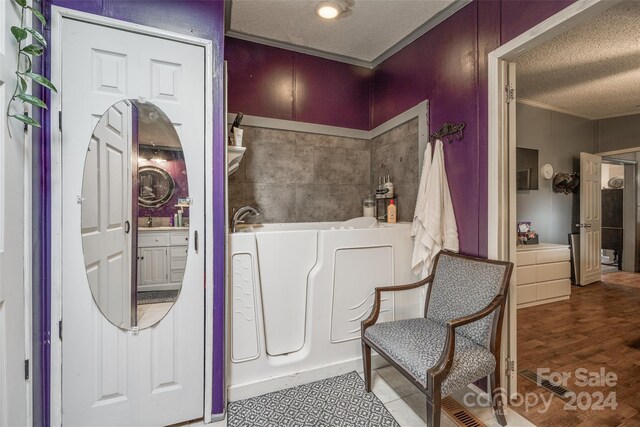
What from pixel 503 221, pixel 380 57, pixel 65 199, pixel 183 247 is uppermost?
pixel 380 57

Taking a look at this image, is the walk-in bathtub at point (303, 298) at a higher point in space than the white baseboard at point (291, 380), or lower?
higher

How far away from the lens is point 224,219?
1.76 metres

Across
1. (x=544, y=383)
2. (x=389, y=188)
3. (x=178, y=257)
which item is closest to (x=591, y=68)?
(x=389, y=188)

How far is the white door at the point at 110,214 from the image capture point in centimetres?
152

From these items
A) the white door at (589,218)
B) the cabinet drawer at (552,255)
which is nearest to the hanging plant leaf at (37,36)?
the cabinet drawer at (552,255)

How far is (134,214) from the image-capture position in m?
1.61

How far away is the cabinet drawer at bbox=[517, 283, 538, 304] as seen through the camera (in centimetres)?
361

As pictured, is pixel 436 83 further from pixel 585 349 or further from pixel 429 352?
pixel 585 349

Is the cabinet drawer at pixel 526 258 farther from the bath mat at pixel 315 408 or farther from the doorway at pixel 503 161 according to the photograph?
the bath mat at pixel 315 408

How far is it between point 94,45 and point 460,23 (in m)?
2.29

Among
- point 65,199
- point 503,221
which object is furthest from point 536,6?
point 65,199

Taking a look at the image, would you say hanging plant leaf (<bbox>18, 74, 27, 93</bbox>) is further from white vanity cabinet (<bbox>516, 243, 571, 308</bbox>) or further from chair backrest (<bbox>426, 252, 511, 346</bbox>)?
white vanity cabinet (<bbox>516, 243, 571, 308</bbox>)

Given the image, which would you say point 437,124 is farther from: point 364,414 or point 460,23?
point 364,414

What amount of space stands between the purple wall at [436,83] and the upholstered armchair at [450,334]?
0.27 metres
